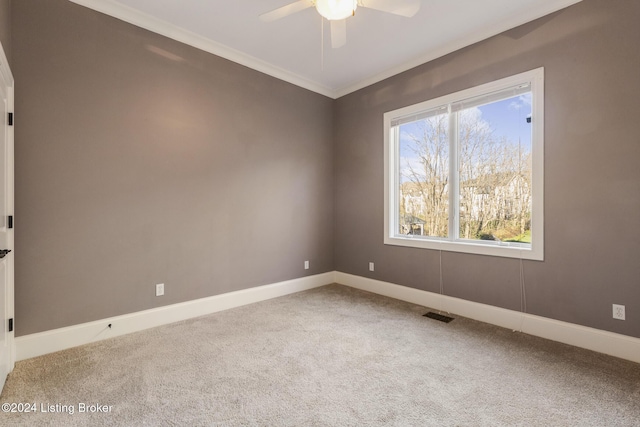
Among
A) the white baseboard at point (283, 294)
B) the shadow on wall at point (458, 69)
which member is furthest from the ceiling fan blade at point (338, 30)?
the white baseboard at point (283, 294)

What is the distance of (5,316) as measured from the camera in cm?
204

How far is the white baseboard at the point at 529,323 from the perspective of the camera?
7.56ft

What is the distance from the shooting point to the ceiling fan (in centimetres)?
195

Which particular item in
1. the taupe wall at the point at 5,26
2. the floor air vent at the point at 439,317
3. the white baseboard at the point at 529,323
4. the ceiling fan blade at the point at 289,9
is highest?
the ceiling fan blade at the point at 289,9

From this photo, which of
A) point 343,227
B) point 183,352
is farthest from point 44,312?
point 343,227

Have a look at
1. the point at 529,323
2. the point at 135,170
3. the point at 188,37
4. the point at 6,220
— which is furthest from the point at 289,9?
the point at 529,323

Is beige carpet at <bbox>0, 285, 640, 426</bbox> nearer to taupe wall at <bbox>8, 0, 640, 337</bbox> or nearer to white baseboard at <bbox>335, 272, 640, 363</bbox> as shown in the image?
white baseboard at <bbox>335, 272, 640, 363</bbox>

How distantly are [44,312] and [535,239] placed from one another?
4.24m

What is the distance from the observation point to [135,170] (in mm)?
2814

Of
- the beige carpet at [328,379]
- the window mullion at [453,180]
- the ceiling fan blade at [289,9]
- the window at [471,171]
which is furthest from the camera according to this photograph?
the window mullion at [453,180]

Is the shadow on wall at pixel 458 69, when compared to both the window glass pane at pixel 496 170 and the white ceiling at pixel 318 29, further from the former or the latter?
the window glass pane at pixel 496 170

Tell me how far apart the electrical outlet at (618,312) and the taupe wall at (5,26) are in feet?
16.0

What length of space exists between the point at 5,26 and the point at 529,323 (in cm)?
483

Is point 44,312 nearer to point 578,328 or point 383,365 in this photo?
point 383,365
